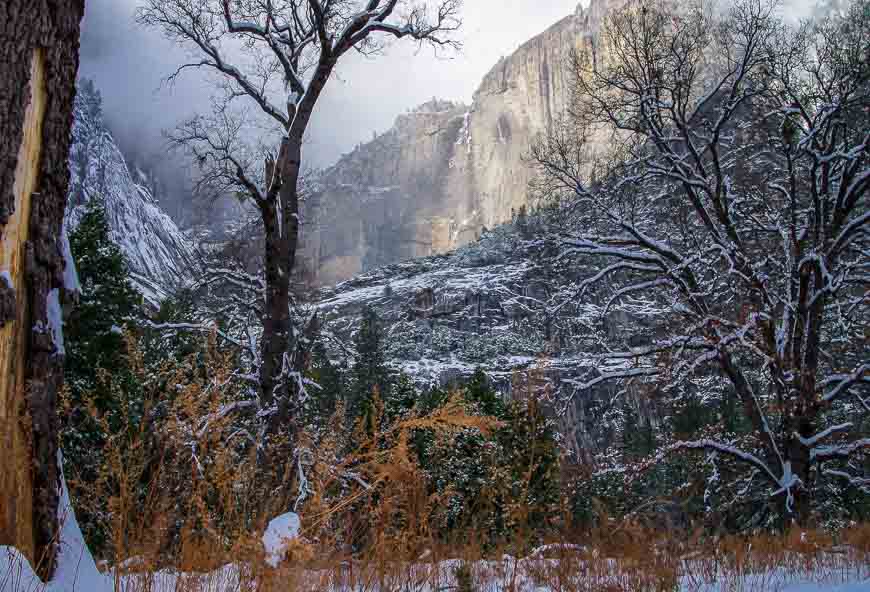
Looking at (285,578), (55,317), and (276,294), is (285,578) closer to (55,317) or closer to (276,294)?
(55,317)

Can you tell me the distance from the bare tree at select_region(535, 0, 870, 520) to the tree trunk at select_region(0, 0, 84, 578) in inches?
252

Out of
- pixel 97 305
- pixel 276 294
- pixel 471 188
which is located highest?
pixel 471 188

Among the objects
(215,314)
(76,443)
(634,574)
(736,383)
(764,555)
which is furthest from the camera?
(76,443)

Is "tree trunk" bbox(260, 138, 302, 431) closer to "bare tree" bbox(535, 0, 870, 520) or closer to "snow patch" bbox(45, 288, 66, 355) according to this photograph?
"snow patch" bbox(45, 288, 66, 355)

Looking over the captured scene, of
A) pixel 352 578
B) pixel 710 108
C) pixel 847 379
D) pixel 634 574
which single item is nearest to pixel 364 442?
pixel 352 578

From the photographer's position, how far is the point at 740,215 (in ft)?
27.4

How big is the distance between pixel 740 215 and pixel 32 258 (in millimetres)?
8872

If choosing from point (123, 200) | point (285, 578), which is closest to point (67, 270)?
point (285, 578)

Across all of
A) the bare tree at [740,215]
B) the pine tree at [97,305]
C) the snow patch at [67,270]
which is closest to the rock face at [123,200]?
the pine tree at [97,305]

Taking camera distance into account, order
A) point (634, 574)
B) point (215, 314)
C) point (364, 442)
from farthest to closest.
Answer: point (215, 314)
point (634, 574)
point (364, 442)

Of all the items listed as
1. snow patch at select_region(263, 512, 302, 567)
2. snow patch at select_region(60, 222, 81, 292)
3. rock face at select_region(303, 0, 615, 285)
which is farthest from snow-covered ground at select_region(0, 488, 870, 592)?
rock face at select_region(303, 0, 615, 285)

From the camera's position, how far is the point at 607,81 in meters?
8.76

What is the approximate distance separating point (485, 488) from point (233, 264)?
23.0 ft

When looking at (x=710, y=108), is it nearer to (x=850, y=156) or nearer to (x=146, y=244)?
(x=850, y=156)
